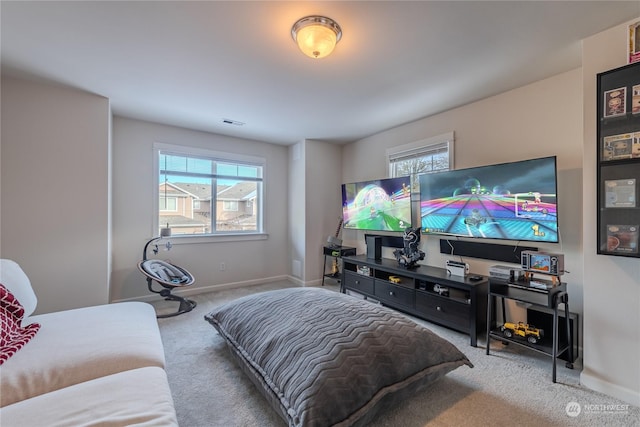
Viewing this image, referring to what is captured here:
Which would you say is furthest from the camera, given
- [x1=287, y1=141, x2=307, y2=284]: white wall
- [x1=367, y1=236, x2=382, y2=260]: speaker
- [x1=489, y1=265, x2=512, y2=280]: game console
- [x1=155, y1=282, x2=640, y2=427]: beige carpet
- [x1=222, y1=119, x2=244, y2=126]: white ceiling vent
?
[x1=287, y1=141, x2=307, y2=284]: white wall

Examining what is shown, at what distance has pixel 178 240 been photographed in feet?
13.3

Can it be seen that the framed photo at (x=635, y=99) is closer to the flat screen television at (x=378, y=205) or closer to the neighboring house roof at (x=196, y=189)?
the flat screen television at (x=378, y=205)

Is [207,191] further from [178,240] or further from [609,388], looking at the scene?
[609,388]

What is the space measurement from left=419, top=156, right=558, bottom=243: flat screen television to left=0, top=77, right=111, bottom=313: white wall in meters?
3.80

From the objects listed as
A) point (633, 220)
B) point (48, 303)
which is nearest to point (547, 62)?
point (633, 220)

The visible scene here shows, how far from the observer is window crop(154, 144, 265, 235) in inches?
160

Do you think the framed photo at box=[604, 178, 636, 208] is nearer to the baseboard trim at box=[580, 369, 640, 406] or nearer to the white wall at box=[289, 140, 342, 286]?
the baseboard trim at box=[580, 369, 640, 406]

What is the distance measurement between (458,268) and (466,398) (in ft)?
4.40

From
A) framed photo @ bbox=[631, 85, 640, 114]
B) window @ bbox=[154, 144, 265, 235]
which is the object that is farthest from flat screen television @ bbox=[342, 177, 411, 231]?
framed photo @ bbox=[631, 85, 640, 114]

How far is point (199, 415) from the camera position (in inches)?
65.0

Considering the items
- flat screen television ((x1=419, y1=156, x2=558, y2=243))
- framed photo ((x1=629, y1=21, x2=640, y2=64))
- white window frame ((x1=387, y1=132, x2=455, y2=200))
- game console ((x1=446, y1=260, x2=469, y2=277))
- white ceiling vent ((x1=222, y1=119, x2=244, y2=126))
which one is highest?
white ceiling vent ((x1=222, y1=119, x2=244, y2=126))

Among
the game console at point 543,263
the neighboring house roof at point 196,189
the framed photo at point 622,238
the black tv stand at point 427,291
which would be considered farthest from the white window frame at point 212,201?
the framed photo at point 622,238

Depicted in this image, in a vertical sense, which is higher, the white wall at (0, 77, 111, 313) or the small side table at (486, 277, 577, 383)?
the white wall at (0, 77, 111, 313)

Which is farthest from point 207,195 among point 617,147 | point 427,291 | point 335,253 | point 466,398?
point 617,147
